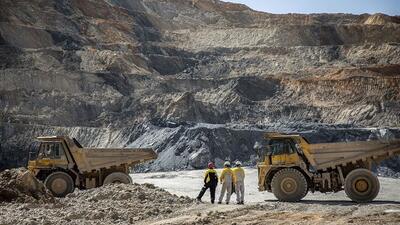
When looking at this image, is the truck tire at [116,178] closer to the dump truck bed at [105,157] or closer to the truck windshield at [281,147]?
the dump truck bed at [105,157]

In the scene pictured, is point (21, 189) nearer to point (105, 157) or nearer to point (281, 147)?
point (105, 157)

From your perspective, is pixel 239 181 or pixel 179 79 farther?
pixel 179 79

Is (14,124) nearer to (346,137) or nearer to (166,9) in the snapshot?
(346,137)

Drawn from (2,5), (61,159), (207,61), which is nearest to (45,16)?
(2,5)

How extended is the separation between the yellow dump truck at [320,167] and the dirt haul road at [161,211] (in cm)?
107

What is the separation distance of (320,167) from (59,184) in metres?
7.16

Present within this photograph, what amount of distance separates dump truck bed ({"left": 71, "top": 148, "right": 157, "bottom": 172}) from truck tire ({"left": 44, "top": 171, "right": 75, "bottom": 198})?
0.52 m

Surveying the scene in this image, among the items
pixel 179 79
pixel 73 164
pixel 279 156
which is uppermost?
pixel 179 79

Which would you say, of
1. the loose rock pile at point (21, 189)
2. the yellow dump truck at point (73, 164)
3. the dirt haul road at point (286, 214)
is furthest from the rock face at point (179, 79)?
the dirt haul road at point (286, 214)

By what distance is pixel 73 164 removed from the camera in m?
16.3

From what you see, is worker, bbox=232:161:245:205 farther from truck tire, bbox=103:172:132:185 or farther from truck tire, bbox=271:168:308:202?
truck tire, bbox=103:172:132:185

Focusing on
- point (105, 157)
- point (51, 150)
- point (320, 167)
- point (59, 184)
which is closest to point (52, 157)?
point (51, 150)

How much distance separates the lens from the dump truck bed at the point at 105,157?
53.6ft

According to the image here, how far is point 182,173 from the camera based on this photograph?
82.3 feet
